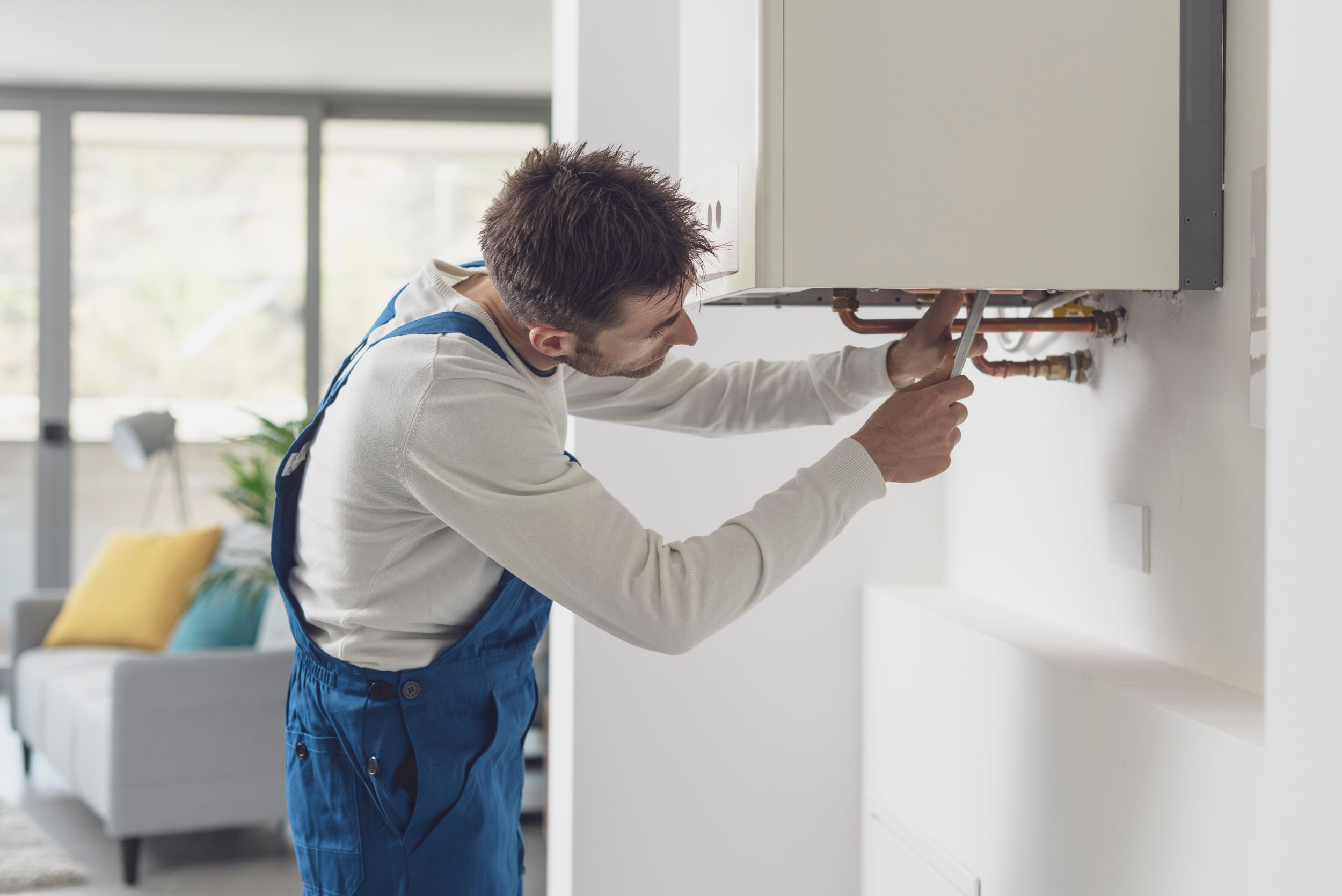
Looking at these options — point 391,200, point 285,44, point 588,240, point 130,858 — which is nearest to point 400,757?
point 588,240

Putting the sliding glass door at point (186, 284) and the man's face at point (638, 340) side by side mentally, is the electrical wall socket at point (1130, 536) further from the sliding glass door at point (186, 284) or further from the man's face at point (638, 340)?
the sliding glass door at point (186, 284)

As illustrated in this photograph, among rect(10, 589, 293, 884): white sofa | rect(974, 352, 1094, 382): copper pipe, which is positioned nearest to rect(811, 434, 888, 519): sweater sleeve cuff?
rect(974, 352, 1094, 382): copper pipe

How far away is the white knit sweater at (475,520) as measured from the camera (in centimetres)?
101

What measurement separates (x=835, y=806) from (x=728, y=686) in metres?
0.25

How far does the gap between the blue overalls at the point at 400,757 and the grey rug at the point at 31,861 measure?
2013 millimetres

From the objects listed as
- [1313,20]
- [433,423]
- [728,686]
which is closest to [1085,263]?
[1313,20]

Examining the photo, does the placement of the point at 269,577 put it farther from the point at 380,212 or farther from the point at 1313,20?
the point at 1313,20

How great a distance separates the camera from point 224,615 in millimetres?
3303

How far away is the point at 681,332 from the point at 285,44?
3.95 m

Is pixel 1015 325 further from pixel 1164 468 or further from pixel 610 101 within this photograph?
pixel 610 101

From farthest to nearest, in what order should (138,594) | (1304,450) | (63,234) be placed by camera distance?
(63,234)
(138,594)
(1304,450)

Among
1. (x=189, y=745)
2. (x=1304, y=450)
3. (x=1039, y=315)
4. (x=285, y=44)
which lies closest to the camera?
(x=1304, y=450)

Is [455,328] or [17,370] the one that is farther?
[17,370]

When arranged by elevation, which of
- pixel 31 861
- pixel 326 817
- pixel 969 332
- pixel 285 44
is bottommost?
pixel 31 861
